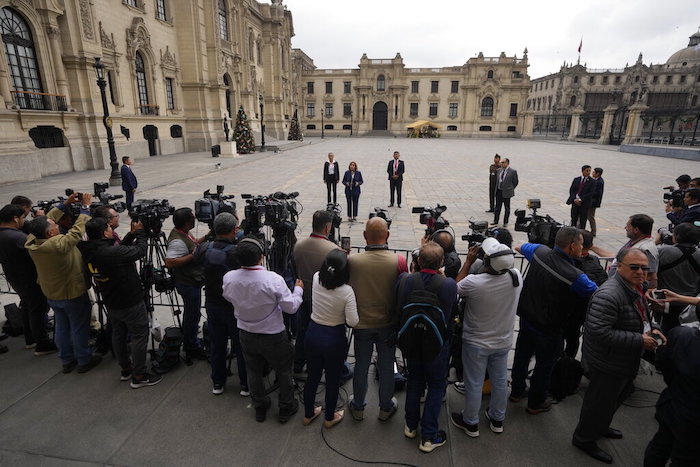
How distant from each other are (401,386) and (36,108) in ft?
70.7

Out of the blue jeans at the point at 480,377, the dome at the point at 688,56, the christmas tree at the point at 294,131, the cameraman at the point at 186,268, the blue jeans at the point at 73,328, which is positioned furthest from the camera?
the dome at the point at 688,56

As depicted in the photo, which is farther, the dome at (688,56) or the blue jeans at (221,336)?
the dome at (688,56)

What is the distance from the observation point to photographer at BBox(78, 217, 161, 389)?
363 centimetres

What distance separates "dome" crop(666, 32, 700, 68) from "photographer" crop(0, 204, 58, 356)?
94106 millimetres

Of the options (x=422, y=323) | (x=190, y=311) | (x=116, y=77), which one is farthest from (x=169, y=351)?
(x=116, y=77)

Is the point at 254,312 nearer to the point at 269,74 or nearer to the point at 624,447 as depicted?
the point at 624,447

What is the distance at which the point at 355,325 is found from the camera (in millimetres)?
3156

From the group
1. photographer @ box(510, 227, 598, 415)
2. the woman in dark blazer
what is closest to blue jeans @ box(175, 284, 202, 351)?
photographer @ box(510, 227, 598, 415)

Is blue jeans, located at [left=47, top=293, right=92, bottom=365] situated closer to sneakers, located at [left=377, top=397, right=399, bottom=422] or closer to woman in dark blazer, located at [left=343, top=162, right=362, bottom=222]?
sneakers, located at [left=377, top=397, right=399, bottom=422]

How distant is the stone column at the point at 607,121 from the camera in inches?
1666

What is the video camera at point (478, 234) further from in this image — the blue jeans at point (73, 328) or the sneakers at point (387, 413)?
the blue jeans at point (73, 328)

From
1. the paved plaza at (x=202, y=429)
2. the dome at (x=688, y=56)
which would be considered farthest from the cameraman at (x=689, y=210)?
the dome at (x=688, y=56)

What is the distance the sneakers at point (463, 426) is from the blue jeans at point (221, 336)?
2.08m

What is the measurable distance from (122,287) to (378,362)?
2.61 meters
